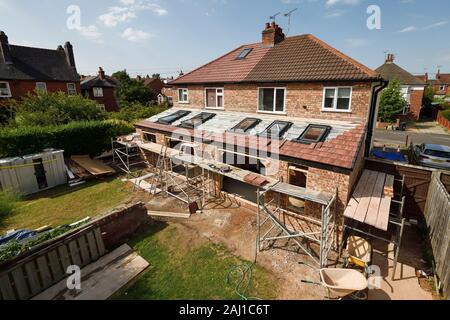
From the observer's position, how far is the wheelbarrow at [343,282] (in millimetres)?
6000

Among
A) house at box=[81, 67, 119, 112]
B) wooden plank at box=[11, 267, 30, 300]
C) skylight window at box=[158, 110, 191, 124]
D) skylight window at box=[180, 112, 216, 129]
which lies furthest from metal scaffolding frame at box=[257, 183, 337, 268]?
house at box=[81, 67, 119, 112]

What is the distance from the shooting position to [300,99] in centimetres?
1180

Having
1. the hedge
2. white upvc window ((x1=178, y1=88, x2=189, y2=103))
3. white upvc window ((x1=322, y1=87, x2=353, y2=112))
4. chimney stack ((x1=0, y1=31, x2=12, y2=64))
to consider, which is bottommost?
the hedge

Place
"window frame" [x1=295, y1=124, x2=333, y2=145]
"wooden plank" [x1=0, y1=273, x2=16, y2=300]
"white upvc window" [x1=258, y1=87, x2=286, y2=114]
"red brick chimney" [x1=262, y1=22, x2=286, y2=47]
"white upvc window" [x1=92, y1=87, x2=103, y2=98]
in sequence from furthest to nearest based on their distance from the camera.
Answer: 1. "white upvc window" [x1=92, y1=87, x2=103, y2=98]
2. "red brick chimney" [x1=262, y1=22, x2=286, y2=47]
3. "white upvc window" [x1=258, y1=87, x2=286, y2=114]
4. "window frame" [x1=295, y1=124, x2=333, y2=145]
5. "wooden plank" [x1=0, y1=273, x2=16, y2=300]

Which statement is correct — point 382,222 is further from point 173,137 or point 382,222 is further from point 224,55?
point 224,55

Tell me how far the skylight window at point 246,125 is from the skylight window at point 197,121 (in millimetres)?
2819

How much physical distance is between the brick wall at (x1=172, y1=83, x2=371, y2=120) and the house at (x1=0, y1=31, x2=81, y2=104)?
2398 cm

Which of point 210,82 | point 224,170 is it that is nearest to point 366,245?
point 224,170

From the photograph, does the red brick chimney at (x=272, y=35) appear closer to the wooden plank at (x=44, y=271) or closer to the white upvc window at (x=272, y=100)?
the white upvc window at (x=272, y=100)

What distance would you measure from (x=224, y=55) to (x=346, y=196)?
14169 millimetres

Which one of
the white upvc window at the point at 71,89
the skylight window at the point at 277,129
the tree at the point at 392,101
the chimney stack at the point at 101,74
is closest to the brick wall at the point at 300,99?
the skylight window at the point at 277,129

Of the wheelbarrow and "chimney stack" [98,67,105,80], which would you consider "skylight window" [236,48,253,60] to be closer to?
the wheelbarrow

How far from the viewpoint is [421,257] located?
27.3 ft

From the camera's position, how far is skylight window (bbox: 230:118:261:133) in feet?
39.5
